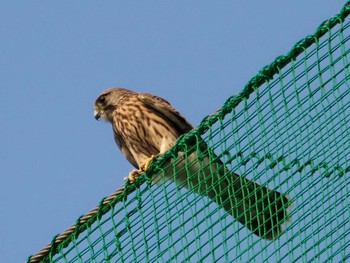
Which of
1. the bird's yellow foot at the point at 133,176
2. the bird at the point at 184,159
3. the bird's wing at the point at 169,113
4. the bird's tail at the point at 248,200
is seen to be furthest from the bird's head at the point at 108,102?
the bird's tail at the point at 248,200

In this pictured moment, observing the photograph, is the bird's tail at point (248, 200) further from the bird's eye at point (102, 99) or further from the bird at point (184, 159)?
the bird's eye at point (102, 99)

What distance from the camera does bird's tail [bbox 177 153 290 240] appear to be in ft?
15.5

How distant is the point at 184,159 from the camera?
17.6 ft

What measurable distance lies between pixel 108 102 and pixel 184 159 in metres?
3.56

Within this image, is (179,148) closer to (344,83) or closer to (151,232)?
(151,232)

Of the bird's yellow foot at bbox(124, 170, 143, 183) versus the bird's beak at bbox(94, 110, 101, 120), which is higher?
the bird's beak at bbox(94, 110, 101, 120)

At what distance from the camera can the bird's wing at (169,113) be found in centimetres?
775

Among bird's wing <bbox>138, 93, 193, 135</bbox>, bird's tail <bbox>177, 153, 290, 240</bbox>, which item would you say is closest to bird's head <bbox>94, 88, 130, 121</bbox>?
bird's wing <bbox>138, 93, 193, 135</bbox>

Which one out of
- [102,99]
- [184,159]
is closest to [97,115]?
[102,99]

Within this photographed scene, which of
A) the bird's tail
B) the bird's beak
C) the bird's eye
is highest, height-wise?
the bird's eye

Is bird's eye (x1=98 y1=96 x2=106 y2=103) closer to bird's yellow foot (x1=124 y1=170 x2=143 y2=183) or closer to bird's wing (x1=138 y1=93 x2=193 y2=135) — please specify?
bird's wing (x1=138 y1=93 x2=193 y2=135)

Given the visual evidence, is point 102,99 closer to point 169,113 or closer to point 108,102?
point 108,102

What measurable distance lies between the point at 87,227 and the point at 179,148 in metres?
0.60

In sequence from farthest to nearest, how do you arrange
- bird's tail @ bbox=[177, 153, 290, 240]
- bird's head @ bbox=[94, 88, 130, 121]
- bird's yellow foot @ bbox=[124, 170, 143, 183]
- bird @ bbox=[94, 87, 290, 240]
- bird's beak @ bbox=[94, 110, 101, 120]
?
bird's beak @ bbox=[94, 110, 101, 120]
bird's head @ bbox=[94, 88, 130, 121]
bird's yellow foot @ bbox=[124, 170, 143, 183]
bird @ bbox=[94, 87, 290, 240]
bird's tail @ bbox=[177, 153, 290, 240]
